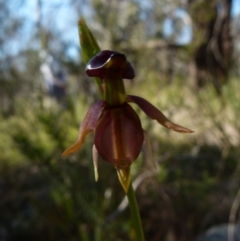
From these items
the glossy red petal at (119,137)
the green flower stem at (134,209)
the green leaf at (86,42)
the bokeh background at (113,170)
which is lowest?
the bokeh background at (113,170)

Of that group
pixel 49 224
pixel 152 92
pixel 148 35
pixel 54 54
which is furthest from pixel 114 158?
pixel 148 35

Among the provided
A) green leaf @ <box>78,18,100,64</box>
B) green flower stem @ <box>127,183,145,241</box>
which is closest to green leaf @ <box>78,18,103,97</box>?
green leaf @ <box>78,18,100,64</box>

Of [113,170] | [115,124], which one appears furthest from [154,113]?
[113,170]

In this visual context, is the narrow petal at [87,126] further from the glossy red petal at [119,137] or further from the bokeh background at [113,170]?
the bokeh background at [113,170]

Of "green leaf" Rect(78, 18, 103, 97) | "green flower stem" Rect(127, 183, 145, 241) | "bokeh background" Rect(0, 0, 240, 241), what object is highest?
"green leaf" Rect(78, 18, 103, 97)

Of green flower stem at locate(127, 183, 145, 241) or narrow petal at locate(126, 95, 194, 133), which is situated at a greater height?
narrow petal at locate(126, 95, 194, 133)

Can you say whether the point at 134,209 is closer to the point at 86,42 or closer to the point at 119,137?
the point at 119,137

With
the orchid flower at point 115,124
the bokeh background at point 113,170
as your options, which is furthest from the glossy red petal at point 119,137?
the bokeh background at point 113,170

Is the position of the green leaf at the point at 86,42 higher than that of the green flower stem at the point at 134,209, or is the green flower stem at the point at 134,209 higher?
the green leaf at the point at 86,42

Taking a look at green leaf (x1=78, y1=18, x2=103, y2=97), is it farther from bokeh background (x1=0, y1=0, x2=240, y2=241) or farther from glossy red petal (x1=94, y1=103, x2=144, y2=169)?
bokeh background (x1=0, y1=0, x2=240, y2=241)
